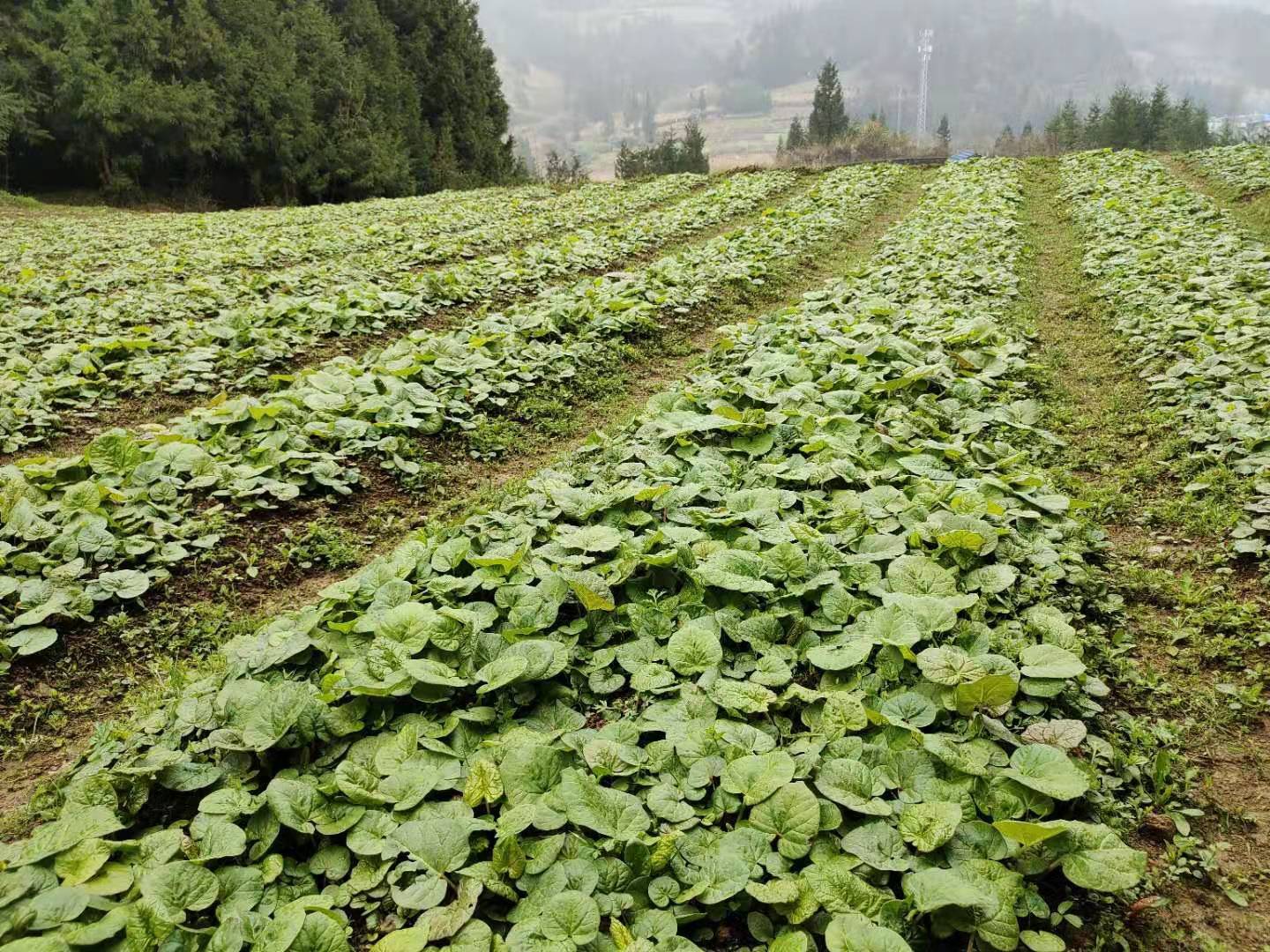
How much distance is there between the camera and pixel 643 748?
3098mm

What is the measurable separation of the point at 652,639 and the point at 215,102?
42819 millimetres

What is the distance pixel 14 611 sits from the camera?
452cm

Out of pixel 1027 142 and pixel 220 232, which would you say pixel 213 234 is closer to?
pixel 220 232

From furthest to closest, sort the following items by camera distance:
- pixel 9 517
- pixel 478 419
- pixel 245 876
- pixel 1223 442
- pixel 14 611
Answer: pixel 478 419, pixel 1223 442, pixel 9 517, pixel 14 611, pixel 245 876

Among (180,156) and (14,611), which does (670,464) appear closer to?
(14,611)

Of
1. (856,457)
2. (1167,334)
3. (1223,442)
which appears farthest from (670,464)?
(1167,334)

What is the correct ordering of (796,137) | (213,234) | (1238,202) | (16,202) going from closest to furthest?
(1238,202) → (213,234) → (16,202) → (796,137)

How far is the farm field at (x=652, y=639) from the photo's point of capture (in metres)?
2.57

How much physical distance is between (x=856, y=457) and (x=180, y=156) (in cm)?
4203

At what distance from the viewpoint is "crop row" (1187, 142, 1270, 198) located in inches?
703

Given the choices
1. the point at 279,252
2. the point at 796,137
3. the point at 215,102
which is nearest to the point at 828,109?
the point at 796,137

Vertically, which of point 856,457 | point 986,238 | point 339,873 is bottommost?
point 339,873

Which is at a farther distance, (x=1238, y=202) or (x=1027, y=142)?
(x=1027, y=142)

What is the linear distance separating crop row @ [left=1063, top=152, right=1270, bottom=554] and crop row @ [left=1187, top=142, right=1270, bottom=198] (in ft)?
7.99
